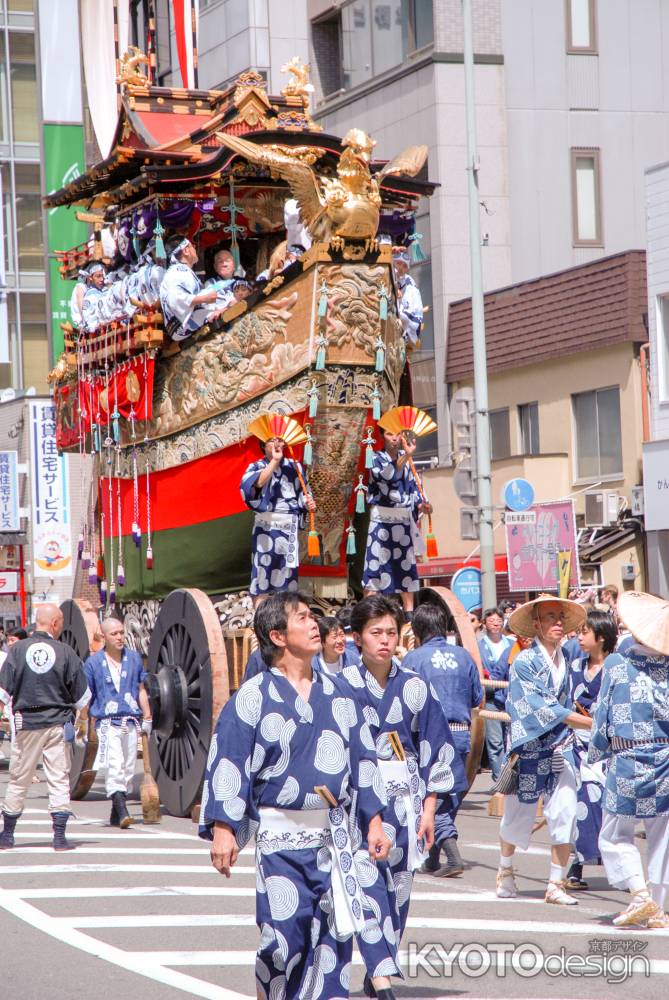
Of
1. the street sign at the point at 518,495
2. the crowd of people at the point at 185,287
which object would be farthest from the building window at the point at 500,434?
the crowd of people at the point at 185,287

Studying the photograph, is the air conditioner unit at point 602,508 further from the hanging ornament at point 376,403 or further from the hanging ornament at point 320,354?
the hanging ornament at point 320,354

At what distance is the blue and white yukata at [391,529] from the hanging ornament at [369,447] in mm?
199

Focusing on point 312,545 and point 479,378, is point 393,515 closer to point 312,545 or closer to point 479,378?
point 312,545

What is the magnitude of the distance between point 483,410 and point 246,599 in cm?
942

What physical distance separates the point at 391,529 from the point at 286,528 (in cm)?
113

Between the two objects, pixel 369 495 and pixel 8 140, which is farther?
pixel 8 140

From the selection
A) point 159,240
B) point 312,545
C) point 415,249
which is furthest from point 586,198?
point 312,545

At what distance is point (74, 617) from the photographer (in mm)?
15062

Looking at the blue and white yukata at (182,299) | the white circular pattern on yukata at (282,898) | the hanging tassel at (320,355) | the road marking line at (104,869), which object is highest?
the blue and white yukata at (182,299)

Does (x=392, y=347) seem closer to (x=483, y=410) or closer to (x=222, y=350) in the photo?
(x=222, y=350)

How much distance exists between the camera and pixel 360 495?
12188 millimetres

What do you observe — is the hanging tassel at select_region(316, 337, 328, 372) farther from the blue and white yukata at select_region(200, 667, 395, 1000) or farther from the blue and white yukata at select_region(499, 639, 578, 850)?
the blue and white yukata at select_region(200, 667, 395, 1000)

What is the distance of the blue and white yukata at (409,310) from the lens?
12867 mm

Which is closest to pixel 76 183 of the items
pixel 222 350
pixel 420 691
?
pixel 222 350
